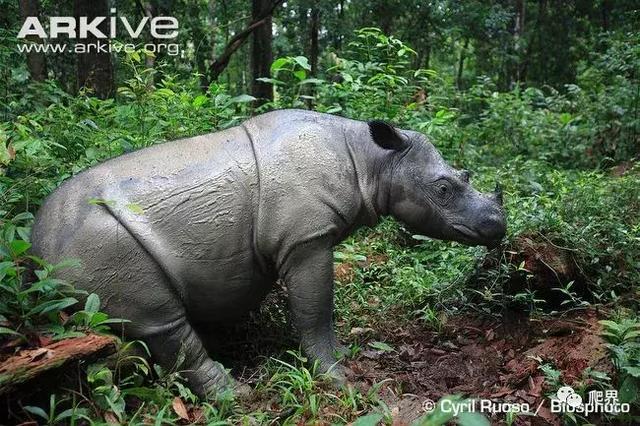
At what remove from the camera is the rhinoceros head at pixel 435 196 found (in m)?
4.30

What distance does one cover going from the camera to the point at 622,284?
15.4 ft

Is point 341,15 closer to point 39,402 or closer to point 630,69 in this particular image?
point 630,69

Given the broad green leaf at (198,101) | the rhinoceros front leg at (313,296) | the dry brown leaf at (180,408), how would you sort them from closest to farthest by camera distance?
1. the dry brown leaf at (180,408)
2. the rhinoceros front leg at (313,296)
3. the broad green leaf at (198,101)

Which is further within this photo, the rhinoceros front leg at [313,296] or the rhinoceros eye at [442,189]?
the rhinoceros eye at [442,189]

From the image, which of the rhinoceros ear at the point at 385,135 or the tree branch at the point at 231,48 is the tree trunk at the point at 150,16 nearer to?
the tree branch at the point at 231,48

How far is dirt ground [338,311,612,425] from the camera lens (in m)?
3.86

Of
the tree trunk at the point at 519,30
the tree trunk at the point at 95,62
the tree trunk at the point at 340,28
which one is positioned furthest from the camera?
the tree trunk at the point at 519,30

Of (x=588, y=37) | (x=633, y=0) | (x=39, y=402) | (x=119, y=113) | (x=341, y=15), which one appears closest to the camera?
(x=39, y=402)

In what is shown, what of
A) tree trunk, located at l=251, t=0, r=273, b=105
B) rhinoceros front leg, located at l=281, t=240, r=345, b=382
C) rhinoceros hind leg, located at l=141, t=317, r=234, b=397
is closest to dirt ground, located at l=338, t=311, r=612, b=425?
rhinoceros front leg, located at l=281, t=240, r=345, b=382

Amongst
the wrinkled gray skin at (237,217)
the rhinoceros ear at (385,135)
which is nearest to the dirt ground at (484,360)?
the wrinkled gray skin at (237,217)

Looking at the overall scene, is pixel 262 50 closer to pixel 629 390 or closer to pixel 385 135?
pixel 385 135

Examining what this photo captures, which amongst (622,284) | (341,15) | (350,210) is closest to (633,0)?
(341,15)

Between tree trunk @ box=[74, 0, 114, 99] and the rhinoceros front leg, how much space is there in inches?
219

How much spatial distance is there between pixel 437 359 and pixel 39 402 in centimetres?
259
